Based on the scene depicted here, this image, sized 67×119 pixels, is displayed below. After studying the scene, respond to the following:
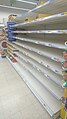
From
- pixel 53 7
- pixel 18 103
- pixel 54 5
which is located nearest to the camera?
pixel 54 5

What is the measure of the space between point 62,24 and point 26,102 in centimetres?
168

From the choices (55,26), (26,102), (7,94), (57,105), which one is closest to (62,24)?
(55,26)

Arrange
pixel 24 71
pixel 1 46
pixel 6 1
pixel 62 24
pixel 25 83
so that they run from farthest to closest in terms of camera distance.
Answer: pixel 1 46 → pixel 6 1 → pixel 24 71 → pixel 25 83 → pixel 62 24

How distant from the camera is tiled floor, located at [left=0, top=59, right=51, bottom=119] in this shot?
1.85m

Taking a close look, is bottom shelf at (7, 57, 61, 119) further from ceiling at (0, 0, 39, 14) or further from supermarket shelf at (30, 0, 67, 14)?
ceiling at (0, 0, 39, 14)

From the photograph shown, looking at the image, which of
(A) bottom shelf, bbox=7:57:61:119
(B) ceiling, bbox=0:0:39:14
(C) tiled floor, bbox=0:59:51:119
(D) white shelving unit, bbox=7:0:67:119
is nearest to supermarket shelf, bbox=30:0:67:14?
(D) white shelving unit, bbox=7:0:67:119

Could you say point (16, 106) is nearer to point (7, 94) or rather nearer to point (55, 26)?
point (7, 94)

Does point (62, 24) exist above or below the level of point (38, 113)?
above

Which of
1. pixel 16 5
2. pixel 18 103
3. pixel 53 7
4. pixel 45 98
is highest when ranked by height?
pixel 16 5

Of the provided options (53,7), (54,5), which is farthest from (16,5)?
(54,5)

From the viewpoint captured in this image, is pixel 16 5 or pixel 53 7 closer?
pixel 53 7

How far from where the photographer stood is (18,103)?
2125 millimetres

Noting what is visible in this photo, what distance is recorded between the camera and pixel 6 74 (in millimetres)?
3531

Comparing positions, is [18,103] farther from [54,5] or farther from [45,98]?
[54,5]
